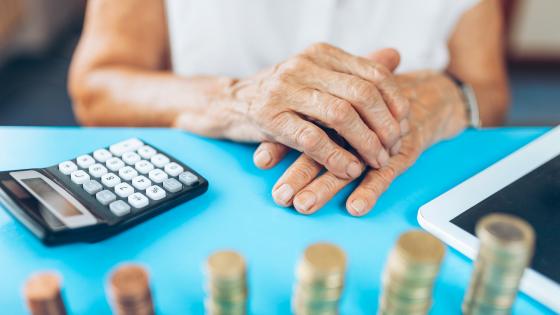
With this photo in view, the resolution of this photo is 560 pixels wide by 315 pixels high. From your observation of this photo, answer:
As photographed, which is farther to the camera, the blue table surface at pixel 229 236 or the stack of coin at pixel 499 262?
the blue table surface at pixel 229 236

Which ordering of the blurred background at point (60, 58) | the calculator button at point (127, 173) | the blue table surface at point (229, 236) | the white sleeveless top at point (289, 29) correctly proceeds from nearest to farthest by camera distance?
the blue table surface at point (229, 236), the calculator button at point (127, 173), the white sleeveless top at point (289, 29), the blurred background at point (60, 58)

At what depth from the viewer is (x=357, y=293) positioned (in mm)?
392

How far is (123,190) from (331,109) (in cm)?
22

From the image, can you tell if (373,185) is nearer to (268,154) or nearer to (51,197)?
(268,154)

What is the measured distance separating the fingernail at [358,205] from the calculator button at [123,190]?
201 millimetres

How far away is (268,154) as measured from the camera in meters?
0.56

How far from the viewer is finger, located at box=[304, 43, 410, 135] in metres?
0.56

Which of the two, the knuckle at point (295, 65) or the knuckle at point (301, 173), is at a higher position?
the knuckle at point (295, 65)

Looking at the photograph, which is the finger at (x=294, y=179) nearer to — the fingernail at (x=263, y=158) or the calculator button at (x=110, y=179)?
the fingernail at (x=263, y=158)

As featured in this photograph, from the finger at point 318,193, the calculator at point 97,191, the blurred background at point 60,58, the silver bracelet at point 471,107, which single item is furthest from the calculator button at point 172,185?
the blurred background at point 60,58

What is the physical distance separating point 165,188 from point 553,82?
2.17m

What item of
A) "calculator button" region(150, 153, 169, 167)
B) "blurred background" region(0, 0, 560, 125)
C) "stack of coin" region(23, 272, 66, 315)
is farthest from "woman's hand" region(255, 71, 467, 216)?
"blurred background" region(0, 0, 560, 125)

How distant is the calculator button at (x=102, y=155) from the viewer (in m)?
0.51

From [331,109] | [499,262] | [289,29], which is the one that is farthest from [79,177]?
[289,29]
